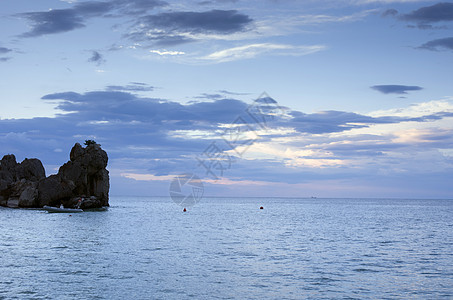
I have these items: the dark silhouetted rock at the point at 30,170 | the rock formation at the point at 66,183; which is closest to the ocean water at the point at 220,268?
the rock formation at the point at 66,183

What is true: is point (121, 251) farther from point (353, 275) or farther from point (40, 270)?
point (353, 275)

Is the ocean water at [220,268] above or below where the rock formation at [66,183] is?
below

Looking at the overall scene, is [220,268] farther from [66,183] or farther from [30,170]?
[30,170]

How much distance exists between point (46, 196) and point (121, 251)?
9392 centimetres

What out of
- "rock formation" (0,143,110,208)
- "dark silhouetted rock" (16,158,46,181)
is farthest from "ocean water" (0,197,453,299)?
"dark silhouetted rock" (16,158,46,181)

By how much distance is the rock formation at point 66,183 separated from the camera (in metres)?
133

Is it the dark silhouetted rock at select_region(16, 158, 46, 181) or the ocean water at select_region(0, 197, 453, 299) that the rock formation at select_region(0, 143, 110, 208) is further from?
the ocean water at select_region(0, 197, 453, 299)

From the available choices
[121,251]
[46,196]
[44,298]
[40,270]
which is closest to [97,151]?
[46,196]

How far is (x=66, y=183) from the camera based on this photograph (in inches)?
5300

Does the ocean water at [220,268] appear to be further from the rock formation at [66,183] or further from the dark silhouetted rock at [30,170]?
the dark silhouetted rock at [30,170]

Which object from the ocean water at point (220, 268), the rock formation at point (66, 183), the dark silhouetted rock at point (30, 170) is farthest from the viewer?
the dark silhouetted rock at point (30, 170)

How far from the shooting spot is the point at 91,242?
56.9m

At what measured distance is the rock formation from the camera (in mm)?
132875

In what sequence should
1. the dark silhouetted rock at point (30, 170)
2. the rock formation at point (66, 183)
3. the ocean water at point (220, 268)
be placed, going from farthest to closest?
1. the dark silhouetted rock at point (30, 170)
2. the rock formation at point (66, 183)
3. the ocean water at point (220, 268)
